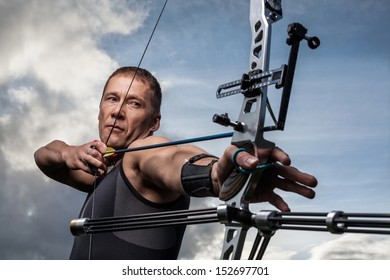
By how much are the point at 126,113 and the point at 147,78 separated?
0.94 ft

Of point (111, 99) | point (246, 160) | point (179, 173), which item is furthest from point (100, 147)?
point (246, 160)

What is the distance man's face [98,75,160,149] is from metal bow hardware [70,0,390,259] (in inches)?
34.1

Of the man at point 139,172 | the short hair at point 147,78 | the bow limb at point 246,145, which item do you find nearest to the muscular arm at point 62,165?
the man at point 139,172

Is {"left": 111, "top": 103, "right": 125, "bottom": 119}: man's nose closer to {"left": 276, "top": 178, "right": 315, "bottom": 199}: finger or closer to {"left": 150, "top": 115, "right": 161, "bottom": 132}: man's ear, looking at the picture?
{"left": 150, "top": 115, "right": 161, "bottom": 132}: man's ear

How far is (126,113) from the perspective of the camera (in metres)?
3.43

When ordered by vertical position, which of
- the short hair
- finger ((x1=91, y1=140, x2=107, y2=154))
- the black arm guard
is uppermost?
the short hair

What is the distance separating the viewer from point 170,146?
9.29 feet

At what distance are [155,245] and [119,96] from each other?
0.96 m

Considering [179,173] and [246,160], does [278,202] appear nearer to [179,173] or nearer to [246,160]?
[246,160]

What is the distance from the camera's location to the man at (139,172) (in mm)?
2311

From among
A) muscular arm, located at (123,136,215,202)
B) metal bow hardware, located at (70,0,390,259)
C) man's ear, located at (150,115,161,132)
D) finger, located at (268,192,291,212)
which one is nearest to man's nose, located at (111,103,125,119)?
man's ear, located at (150,115,161,132)

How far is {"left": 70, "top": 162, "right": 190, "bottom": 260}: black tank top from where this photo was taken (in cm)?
295

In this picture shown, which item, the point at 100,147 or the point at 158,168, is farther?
the point at 100,147
